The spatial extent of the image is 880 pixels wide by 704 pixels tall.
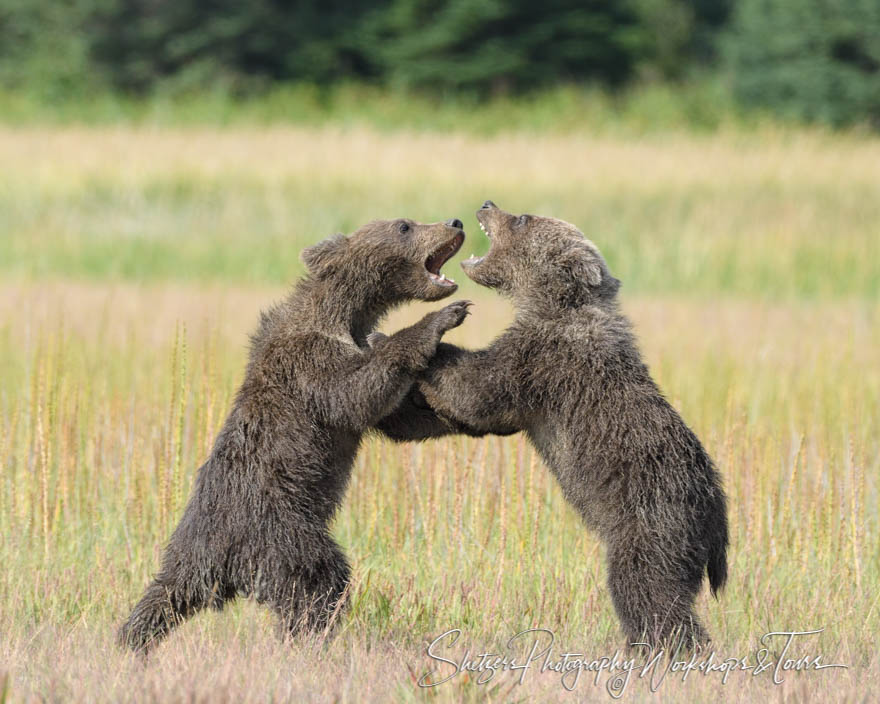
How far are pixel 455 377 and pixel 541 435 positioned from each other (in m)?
0.43

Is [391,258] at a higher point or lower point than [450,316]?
higher

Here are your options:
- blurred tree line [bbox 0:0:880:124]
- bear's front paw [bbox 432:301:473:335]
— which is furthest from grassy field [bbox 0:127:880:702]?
blurred tree line [bbox 0:0:880:124]

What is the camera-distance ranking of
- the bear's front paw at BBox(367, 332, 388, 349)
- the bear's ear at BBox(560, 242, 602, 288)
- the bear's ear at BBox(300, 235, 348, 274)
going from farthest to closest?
the bear's ear at BBox(300, 235, 348, 274), the bear's ear at BBox(560, 242, 602, 288), the bear's front paw at BBox(367, 332, 388, 349)

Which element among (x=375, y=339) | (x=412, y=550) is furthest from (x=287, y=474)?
(x=412, y=550)

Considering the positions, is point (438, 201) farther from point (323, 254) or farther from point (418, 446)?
point (323, 254)

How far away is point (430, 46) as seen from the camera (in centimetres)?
3453

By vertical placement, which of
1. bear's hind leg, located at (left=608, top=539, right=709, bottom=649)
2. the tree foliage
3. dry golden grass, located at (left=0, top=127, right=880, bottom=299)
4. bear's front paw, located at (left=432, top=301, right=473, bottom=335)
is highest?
the tree foliage

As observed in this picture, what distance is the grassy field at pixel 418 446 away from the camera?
14.8ft

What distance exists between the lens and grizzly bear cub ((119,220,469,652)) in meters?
4.73

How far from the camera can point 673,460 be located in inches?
188

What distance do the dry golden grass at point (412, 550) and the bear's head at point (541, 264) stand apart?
1.02m

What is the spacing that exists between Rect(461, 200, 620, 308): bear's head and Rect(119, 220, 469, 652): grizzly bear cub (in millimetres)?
327

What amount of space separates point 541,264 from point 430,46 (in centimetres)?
3024

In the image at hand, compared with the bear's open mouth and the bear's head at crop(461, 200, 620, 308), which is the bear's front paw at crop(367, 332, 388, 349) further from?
the bear's head at crop(461, 200, 620, 308)
